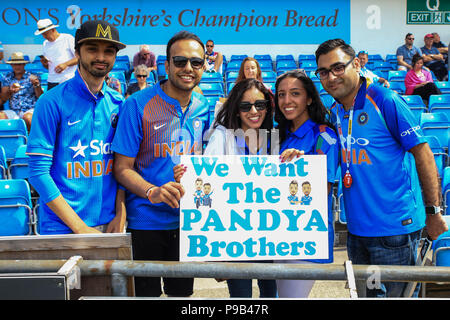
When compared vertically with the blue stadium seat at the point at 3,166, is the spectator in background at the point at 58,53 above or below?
above

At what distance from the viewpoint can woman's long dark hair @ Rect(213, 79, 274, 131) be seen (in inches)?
89.0

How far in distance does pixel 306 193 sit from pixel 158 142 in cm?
85

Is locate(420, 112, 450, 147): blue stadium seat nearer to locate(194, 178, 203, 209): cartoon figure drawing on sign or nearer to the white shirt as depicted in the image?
locate(194, 178, 203, 209): cartoon figure drawing on sign

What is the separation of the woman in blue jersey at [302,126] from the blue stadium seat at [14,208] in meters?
2.71

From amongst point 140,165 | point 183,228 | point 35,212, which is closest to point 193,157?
point 183,228

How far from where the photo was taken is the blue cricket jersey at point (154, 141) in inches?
82.8

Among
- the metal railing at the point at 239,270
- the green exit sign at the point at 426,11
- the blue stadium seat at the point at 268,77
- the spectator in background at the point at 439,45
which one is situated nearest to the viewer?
the metal railing at the point at 239,270

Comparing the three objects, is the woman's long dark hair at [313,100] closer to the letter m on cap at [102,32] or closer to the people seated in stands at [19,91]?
the letter m on cap at [102,32]

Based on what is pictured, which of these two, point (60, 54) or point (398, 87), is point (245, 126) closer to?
point (60, 54)

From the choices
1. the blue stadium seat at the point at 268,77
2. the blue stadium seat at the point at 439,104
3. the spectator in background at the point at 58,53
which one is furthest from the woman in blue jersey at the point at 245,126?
the blue stadium seat at the point at 268,77

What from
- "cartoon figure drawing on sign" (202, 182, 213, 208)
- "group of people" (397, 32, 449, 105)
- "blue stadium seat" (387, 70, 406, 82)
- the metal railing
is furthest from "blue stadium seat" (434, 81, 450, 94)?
the metal railing

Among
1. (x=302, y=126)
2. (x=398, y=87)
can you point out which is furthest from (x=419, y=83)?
(x=302, y=126)

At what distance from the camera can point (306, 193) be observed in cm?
185

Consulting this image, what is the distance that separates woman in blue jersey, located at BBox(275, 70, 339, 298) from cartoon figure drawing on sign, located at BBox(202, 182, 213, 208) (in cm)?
55
